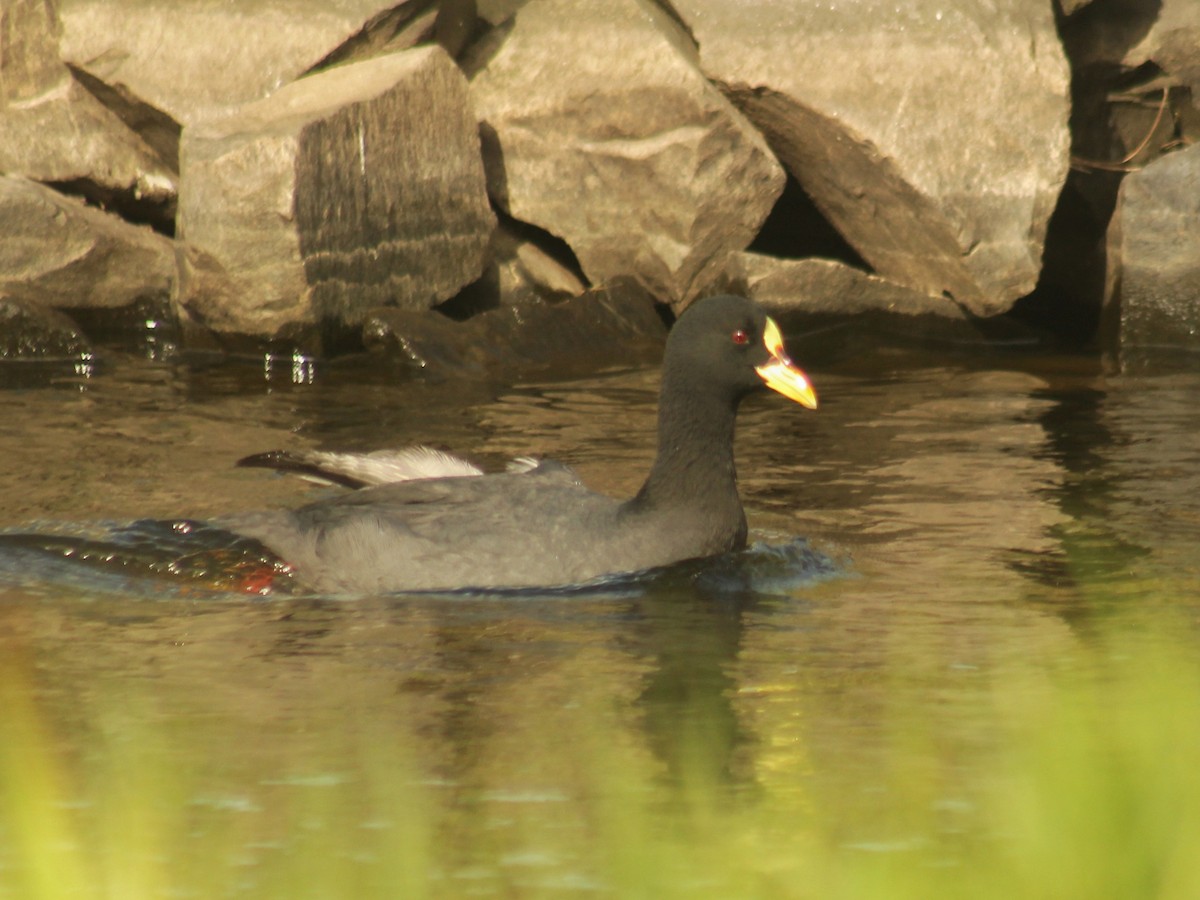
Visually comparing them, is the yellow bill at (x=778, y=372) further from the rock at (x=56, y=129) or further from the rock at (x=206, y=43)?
the rock at (x=56, y=129)

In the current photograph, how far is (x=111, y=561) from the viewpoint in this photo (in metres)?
6.06

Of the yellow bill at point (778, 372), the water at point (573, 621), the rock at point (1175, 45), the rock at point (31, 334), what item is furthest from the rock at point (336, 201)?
the rock at point (1175, 45)

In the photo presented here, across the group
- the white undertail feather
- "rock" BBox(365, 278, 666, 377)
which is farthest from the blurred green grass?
"rock" BBox(365, 278, 666, 377)

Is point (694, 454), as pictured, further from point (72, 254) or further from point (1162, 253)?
point (72, 254)

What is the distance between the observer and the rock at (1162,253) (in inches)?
390

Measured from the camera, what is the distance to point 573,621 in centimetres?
Result: 545

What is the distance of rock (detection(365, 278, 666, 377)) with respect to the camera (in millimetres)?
9391

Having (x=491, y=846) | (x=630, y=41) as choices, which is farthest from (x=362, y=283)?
(x=491, y=846)

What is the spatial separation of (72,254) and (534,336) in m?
2.49

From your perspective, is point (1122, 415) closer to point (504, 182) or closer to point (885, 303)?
point (885, 303)

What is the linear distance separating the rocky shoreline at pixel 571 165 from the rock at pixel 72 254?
2cm

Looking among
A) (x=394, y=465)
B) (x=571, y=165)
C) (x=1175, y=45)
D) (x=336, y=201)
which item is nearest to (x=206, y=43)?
(x=336, y=201)

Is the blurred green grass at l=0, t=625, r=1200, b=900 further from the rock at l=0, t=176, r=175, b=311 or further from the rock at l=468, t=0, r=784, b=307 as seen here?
the rock at l=468, t=0, r=784, b=307

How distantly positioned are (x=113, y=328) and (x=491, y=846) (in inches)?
287
